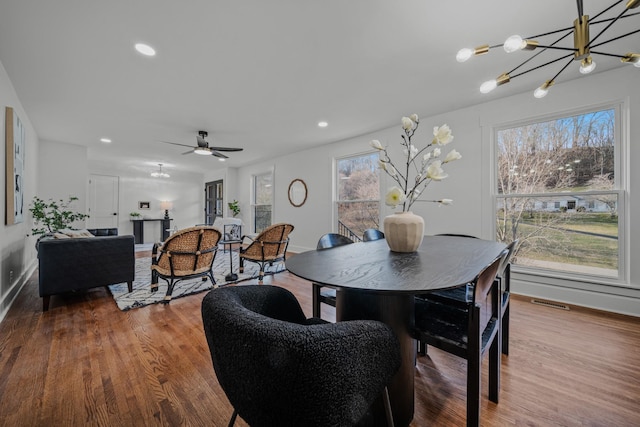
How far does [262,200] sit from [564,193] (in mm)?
6169

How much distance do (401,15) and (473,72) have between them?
124 cm

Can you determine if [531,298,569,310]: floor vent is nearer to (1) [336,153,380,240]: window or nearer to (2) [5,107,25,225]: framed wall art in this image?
(1) [336,153,380,240]: window

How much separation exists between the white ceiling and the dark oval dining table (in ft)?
5.65

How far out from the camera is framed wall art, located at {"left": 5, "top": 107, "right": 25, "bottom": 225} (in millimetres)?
2635

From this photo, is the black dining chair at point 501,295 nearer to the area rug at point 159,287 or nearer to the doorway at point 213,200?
the area rug at point 159,287

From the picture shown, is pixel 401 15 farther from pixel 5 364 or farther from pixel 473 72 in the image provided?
pixel 5 364

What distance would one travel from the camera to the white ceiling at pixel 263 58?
5.89 ft

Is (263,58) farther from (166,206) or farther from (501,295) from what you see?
(166,206)

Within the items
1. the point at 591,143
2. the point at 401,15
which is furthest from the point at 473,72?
the point at 591,143

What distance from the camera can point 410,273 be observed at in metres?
1.05

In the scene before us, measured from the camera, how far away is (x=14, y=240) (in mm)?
3049

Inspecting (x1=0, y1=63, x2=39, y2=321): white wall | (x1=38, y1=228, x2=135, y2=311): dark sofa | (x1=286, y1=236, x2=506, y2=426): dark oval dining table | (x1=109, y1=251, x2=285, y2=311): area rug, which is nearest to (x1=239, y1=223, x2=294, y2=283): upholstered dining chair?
(x1=109, y1=251, x2=285, y2=311): area rug

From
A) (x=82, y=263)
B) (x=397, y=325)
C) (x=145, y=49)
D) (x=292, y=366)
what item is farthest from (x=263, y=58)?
(x=82, y=263)

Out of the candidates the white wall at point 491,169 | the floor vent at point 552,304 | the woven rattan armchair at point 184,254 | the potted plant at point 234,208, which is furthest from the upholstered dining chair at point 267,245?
the potted plant at point 234,208
